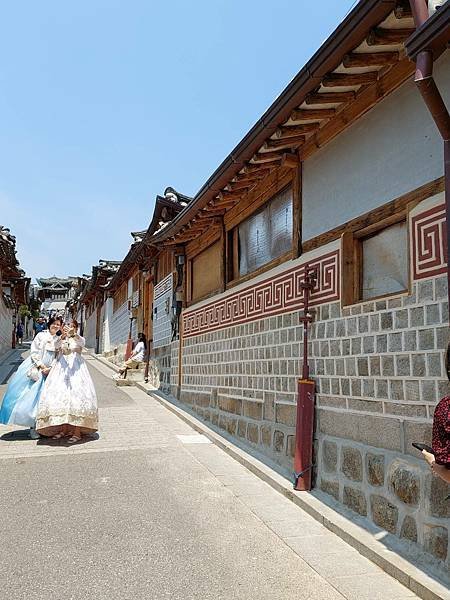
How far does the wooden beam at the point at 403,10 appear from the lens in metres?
3.54

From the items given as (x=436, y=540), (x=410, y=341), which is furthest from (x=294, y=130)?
(x=436, y=540)

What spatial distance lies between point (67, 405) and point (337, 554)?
15.9 feet

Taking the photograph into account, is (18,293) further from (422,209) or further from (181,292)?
(422,209)

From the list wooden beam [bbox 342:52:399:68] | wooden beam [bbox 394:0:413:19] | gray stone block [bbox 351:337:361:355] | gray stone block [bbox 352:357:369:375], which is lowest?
gray stone block [bbox 352:357:369:375]

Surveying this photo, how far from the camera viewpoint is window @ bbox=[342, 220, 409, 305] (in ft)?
15.1

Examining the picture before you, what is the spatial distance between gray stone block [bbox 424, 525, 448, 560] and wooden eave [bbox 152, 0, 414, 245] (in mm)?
3374

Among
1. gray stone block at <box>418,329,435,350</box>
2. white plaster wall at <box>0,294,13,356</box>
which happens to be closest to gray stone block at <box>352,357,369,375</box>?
gray stone block at <box>418,329,435,350</box>

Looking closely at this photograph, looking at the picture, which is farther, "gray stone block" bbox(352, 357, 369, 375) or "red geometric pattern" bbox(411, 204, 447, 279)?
"gray stone block" bbox(352, 357, 369, 375)

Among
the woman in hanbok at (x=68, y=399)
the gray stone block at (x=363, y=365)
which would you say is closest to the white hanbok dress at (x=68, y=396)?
the woman in hanbok at (x=68, y=399)

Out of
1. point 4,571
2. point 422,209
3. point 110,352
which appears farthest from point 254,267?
point 110,352

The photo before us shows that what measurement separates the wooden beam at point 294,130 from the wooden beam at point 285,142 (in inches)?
4.6

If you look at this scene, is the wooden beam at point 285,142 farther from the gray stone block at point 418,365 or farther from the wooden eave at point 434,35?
the gray stone block at point 418,365

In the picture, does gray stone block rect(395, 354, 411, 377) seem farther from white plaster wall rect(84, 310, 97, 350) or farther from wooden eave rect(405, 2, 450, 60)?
white plaster wall rect(84, 310, 97, 350)

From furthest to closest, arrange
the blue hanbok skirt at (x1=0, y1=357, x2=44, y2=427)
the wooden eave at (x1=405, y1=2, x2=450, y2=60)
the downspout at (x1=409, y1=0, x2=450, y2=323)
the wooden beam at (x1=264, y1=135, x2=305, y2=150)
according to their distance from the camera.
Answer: the blue hanbok skirt at (x1=0, y1=357, x2=44, y2=427)
the wooden beam at (x1=264, y1=135, x2=305, y2=150)
the downspout at (x1=409, y1=0, x2=450, y2=323)
the wooden eave at (x1=405, y1=2, x2=450, y2=60)
